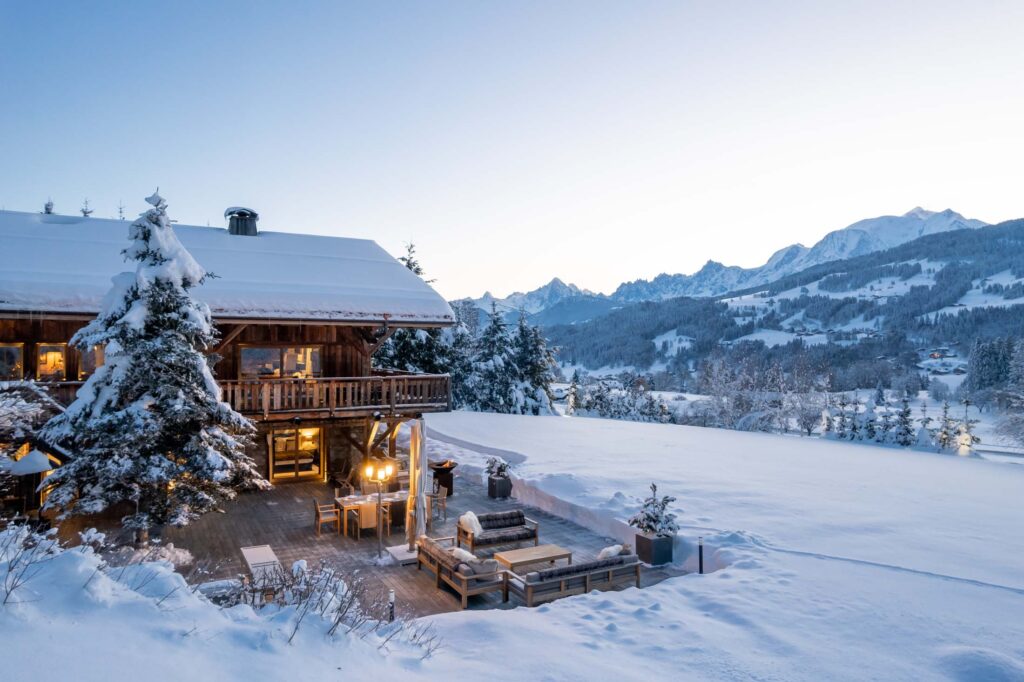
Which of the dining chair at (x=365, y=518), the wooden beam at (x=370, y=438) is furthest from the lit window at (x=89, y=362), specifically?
the dining chair at (x=365, y=518)

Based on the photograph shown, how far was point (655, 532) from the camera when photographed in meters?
11.3

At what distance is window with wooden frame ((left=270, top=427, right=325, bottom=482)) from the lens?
17.3 m

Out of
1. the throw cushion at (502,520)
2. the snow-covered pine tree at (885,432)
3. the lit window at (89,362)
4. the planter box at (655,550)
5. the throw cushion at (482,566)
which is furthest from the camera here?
the snow-covered pine tree at (885,432)

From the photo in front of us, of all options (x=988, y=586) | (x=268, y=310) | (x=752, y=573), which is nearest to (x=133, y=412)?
(x=268, y=310)

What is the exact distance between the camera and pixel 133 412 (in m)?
9.95

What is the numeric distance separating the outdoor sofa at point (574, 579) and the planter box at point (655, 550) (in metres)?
1.04

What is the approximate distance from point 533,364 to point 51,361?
29085mm

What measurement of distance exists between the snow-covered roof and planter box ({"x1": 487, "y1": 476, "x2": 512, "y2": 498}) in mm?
4702

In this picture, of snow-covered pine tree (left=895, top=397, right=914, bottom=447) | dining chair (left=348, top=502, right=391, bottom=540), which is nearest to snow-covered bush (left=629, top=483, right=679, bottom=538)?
dining chair (left=348, top=502, right=391, bottom=540)

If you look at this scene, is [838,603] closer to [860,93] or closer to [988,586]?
[988,586]

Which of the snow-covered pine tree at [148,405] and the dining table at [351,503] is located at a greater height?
the snow-covered pine tree at [148,405]

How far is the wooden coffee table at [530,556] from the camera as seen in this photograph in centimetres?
1002

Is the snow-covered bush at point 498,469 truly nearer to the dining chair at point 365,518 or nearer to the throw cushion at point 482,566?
the dining chair at point 365,518

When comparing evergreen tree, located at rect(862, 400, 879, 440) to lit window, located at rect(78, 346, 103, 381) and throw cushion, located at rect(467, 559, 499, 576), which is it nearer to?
throw cushion, located at rect(467, 559, 499, 576)
